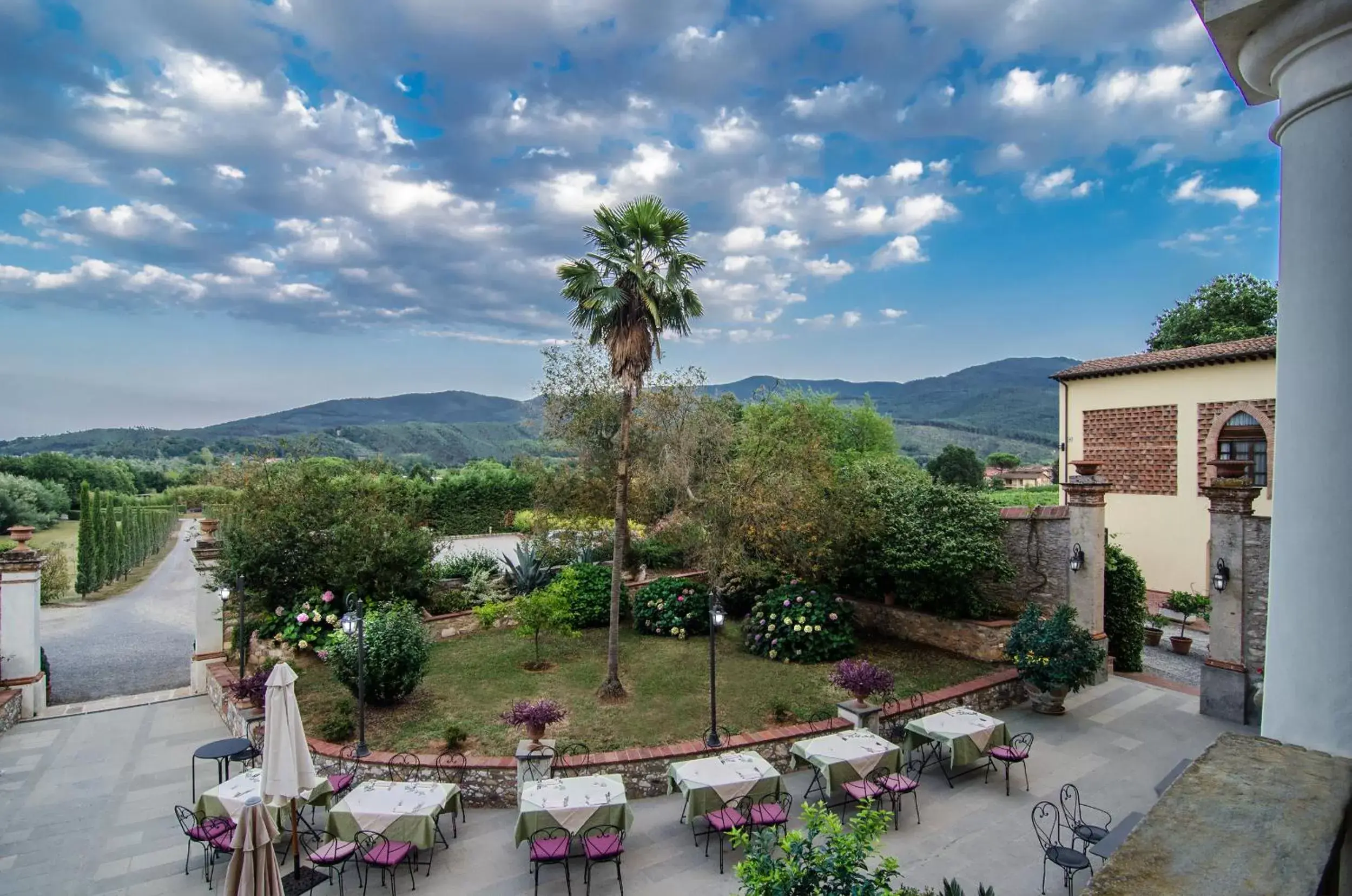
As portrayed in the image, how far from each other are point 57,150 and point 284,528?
12.1 metres

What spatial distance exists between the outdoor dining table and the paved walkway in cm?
1418

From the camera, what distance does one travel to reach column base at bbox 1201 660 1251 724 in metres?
10.5

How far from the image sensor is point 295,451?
1970 cm

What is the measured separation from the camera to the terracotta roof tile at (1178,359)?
18641 mm

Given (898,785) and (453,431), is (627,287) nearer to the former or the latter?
(898,785)

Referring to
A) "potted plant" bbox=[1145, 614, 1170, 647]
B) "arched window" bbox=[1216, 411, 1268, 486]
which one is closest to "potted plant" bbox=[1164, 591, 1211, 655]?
"potted plant" bbox=[1145, 614, 1170, 647]

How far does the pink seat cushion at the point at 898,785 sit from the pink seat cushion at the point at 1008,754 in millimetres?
1426

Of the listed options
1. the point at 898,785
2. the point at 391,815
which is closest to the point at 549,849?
the point at 391,815

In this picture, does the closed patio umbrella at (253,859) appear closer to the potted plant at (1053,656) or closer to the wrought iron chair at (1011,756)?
the wrought iron chair at (1011,756)

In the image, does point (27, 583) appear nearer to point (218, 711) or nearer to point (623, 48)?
point (218, 711)

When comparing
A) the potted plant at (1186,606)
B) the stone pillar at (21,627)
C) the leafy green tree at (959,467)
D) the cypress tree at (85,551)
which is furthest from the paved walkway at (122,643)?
the leafy green tree at (959,467)

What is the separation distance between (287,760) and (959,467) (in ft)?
194

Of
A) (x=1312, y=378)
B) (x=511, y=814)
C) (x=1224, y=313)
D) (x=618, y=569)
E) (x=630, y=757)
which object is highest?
(x=1224, y=313)

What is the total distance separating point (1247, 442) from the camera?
19.0m
